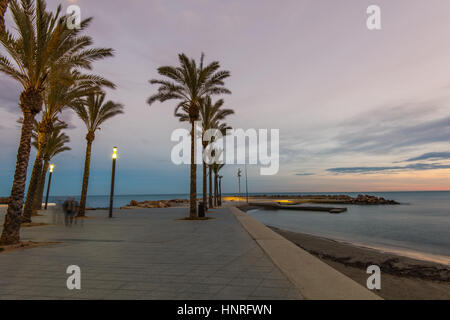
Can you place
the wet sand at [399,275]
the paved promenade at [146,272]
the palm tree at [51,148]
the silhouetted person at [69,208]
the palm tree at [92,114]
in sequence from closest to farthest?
1. the paved promenade at [146,272]
2. the wet sand at [399,275]
3. the silhouetted person at [69,208]
4. the palm tree at [92,114]
5. the palm tree at [51,148]

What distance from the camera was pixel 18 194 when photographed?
7.73 metres

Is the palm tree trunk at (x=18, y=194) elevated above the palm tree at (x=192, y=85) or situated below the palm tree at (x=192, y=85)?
below

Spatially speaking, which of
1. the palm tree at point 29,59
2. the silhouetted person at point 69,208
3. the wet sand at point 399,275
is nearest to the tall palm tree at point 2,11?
the palm tree at point 29,59

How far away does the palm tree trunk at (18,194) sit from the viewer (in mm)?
7361

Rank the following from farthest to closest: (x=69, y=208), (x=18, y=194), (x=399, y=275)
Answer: (x=69, y=208), (x=399, y=275), (x=18, y=194)

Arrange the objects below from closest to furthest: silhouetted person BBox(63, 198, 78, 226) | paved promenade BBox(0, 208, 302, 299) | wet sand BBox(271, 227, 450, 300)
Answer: paved promenade BBox(0, 208, 302, 299) < wet sand BBox(271, 227, 450, 300) < silhouetted person BBox(63, 198, 78, 226)

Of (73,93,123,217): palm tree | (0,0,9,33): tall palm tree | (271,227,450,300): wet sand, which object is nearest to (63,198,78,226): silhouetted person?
(73,93,123,217): palm tree

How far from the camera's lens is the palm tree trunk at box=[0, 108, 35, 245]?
736 centimetres

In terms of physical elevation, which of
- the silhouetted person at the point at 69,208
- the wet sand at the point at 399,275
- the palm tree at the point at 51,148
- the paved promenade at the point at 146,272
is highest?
the palm tree at the point at 51,148

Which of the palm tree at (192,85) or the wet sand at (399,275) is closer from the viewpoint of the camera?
the wet sand at (399,275)

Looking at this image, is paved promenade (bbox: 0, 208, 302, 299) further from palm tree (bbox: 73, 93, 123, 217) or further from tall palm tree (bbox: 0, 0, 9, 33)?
palm tree (bbox: 73, 93, 123, 217)

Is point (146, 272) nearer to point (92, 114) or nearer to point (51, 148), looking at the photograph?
point (92, 114)

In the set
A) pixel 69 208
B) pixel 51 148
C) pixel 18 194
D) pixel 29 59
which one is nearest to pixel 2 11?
pixel 29 59

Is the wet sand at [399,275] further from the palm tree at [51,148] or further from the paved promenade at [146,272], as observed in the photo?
the palm tree at [51,148]
